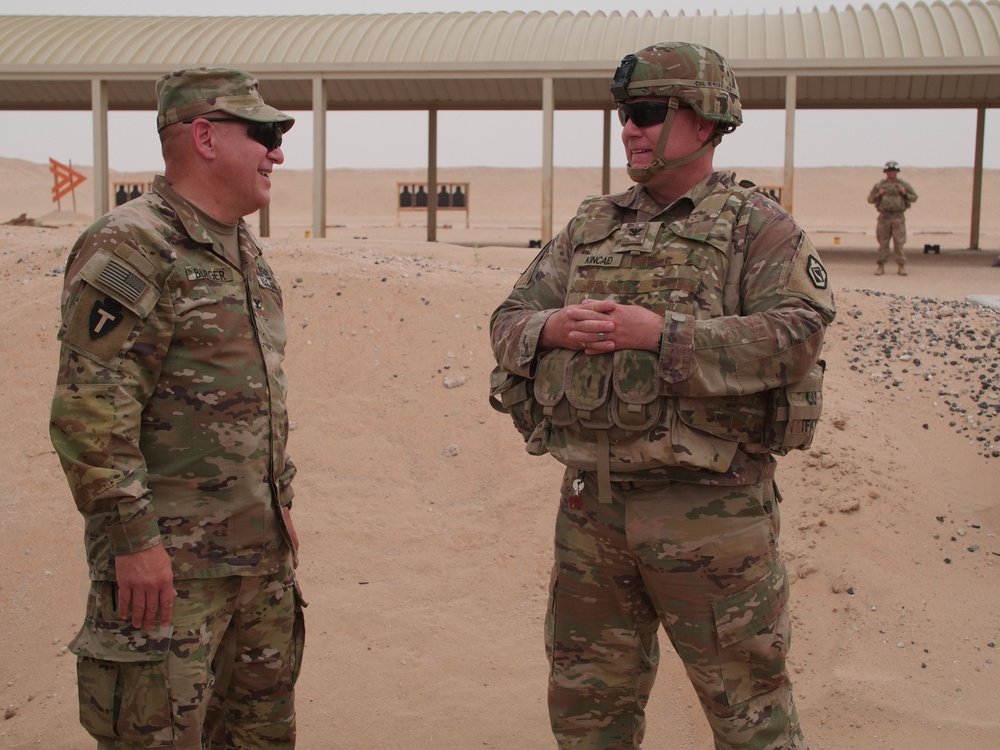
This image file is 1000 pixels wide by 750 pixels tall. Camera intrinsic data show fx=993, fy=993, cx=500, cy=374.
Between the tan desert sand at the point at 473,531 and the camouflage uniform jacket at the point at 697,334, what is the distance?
175cm

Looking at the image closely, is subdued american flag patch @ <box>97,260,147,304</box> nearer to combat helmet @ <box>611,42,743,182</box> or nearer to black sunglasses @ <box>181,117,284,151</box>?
black sunglasses @ <box>181,117,284,151</box>

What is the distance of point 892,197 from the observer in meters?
13.3

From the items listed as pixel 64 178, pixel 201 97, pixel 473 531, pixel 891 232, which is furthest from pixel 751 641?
pixel 64 178

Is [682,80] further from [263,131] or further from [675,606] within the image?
[675,606]

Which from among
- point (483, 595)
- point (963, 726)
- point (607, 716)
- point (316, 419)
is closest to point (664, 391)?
point (607, 716)

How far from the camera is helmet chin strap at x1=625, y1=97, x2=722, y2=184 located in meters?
2.62

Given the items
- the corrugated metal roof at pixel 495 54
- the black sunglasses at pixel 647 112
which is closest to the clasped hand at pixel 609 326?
the black sunglasses at pixel 647 112

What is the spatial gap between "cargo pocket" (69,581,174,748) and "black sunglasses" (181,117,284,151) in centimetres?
119

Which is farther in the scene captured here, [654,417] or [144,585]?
[654,417]

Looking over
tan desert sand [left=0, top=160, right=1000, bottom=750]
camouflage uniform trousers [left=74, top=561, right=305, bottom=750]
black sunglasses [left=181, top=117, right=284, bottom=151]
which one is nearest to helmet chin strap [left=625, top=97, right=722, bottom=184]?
black sunglasses [left=181, top=117, right=284, bottom=151]

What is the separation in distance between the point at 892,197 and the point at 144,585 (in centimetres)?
1288

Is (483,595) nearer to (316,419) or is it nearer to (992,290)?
(316,419)

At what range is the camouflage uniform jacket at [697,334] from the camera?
96.7 inches

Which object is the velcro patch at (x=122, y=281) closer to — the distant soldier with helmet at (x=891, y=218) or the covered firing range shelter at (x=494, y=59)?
the covered firing range shelter at (x=494, y=59)
